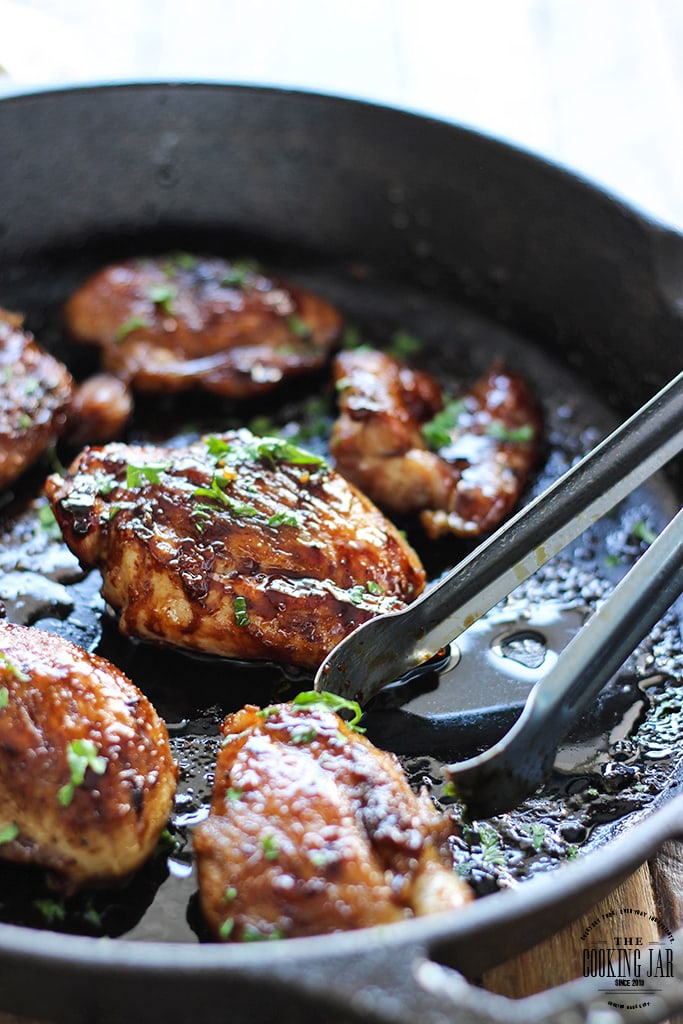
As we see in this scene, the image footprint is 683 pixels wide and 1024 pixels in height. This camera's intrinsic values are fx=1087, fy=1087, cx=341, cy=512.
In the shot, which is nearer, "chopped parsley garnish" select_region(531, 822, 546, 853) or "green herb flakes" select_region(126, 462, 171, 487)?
"chopped parsley garnish" select_region(531, 822, 546, 853)

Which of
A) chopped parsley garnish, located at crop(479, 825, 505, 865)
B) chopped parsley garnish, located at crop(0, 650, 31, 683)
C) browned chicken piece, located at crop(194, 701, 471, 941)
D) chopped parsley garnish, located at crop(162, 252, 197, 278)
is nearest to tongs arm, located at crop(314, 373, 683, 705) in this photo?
browned chicken piece, located at crop(194, 701, 471, 941)

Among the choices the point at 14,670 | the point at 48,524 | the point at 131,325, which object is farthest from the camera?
the point at 131,325

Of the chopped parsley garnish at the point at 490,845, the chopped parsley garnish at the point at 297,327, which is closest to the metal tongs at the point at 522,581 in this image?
the chopped parsley garnish at the point at 490,845

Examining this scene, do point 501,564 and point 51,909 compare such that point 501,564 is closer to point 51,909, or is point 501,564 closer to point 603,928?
point 603,928

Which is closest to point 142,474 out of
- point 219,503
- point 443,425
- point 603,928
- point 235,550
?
point 219,503

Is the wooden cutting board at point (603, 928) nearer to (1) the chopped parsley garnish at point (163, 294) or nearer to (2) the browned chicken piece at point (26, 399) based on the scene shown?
(2) the browned chicken piece at point (26, 399)

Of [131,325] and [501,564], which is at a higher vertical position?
[501,564]

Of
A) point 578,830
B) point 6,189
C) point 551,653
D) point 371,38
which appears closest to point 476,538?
point 551,653

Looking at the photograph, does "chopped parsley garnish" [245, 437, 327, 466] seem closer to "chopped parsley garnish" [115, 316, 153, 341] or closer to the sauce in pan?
the sauce in pan
